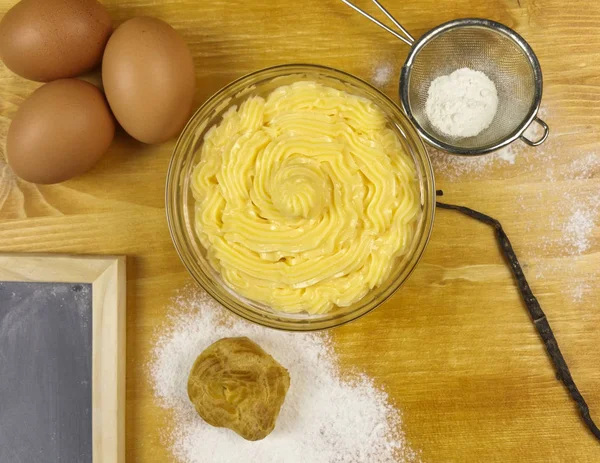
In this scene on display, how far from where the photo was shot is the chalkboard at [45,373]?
52.0 inches

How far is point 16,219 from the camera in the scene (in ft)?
4.50

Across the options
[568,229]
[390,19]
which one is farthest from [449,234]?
[390,19]

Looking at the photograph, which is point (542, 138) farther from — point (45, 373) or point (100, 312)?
point (45, 373)

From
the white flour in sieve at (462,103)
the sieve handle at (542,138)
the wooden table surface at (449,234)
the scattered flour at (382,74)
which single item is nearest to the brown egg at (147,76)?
the wooden table surface at (449,234)

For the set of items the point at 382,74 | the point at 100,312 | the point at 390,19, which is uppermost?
the point at 390,19

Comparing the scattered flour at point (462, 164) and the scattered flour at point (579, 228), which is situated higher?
the scattered flour at point (462, 164)

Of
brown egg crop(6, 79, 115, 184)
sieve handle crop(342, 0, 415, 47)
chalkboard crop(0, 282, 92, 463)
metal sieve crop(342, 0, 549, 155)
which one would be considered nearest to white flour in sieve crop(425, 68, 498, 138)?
metal sieve crop(342, 0, 549, 155)

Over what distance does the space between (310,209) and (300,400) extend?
0.53 meters

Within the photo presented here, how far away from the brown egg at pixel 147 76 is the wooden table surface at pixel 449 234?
0.50ft

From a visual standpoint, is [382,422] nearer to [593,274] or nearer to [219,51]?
[593,274]

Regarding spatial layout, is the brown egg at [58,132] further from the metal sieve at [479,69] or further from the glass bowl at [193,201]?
the metal sieve at [479,69]

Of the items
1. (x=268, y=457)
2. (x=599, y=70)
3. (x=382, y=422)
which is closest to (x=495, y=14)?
(x=599, y=70)

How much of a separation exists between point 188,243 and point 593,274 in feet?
3.11

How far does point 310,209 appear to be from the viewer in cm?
110
